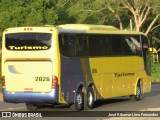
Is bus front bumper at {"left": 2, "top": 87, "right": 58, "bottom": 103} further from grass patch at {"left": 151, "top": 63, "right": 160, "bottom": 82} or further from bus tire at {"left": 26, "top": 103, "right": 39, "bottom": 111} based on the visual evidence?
grass patch at {"left": 151, "top": 63, "right": 160, "bottom": 82}

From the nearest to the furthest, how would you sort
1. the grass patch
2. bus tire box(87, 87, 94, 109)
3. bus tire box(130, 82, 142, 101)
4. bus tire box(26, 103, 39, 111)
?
bus tire box(26, 103, 39, 111), bus tire box(87, 87, 94, 109), bus tire box(130, 82, 142, 101), the grass patch

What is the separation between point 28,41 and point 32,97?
6.45 ft

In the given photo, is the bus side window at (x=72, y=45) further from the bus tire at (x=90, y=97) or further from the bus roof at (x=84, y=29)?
the bus tire at (x=90, y=97)

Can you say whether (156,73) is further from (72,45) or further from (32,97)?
(32,97)

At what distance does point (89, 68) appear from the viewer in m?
22.3

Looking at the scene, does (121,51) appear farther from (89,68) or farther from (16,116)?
(16,116)

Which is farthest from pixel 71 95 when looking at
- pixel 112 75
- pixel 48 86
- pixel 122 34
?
pixel 122 34

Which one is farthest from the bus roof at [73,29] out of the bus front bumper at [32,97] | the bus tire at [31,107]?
the bus tire at [31,107]

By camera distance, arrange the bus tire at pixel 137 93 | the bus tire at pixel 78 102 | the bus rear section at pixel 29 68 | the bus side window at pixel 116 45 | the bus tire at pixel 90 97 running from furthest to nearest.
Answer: the bus tire at pixel 137 93 → the bus side window at pixel 116 45 → the bus tire at pixel 90 97 → the bus tire at pixel 78 102 → the bus rear section at pixel 29 68

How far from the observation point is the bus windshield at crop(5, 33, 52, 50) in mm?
20156

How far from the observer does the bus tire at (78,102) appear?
68.9ft

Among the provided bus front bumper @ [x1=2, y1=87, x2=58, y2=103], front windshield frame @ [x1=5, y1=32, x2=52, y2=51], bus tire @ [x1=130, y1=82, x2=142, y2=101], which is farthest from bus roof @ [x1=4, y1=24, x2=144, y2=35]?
bus tire @ [x1=130, y1=82, x2=142, y2=101]

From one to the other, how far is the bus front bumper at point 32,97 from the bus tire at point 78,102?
4.44 ft

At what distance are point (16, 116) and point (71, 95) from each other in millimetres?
2531
